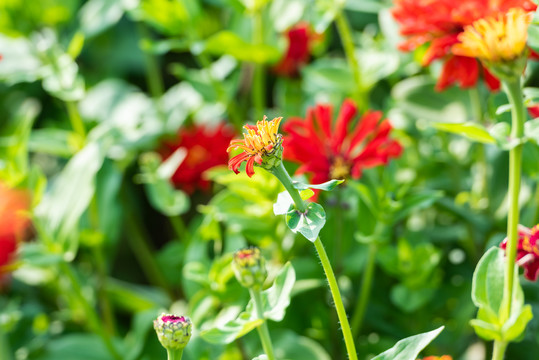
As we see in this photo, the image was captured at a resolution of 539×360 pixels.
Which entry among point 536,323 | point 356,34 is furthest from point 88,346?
point 356,34

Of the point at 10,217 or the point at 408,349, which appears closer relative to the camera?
the point at 408,349

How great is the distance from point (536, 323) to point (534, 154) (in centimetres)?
17

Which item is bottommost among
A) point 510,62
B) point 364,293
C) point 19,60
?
point 364,293

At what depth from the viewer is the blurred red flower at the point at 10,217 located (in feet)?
→ 2.18

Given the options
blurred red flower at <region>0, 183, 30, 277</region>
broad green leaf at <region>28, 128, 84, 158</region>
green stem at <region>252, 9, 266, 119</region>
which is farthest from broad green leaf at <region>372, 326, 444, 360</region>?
broad green leaf at <region>28, 128, 84, 158</region>

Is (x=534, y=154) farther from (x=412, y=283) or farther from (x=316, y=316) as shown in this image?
(x=316, y=316)

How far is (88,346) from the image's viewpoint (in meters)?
0.83

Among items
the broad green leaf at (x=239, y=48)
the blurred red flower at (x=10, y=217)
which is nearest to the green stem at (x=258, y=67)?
the broad green leaf at (x=239, y=48)

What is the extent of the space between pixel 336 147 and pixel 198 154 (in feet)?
0.93

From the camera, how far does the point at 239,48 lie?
2.84 feet

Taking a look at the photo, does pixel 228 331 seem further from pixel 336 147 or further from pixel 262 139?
pixel 336 147

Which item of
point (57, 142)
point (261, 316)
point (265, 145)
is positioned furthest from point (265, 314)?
point (57, 142)

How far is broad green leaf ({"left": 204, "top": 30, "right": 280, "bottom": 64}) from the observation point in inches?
33.5

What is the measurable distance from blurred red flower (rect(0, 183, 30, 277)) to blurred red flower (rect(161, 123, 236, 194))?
0.73ft
